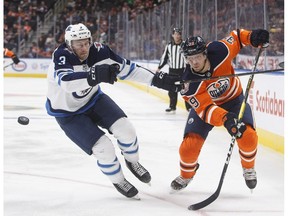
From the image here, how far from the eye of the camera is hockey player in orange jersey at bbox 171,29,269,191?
321 centimetres

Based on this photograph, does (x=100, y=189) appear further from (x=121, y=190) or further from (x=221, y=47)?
(x=221, y=47)

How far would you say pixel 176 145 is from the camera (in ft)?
18.1

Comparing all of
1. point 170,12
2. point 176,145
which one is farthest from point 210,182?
point 170,12

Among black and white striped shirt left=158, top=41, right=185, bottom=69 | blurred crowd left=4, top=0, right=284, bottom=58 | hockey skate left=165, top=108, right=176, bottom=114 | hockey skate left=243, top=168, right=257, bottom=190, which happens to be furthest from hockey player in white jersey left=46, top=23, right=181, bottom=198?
blurred crowd left=4, top=0, right=284, bottom=58

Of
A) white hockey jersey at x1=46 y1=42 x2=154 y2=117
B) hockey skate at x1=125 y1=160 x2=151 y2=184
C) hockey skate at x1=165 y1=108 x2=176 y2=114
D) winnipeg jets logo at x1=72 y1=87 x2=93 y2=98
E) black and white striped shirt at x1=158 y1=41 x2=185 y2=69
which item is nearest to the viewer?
white hockey jersey at x1=46 y1=42 x2=154 y2=117

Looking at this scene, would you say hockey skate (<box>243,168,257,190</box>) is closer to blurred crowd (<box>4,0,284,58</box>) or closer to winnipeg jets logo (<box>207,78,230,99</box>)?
winnipeg jets logo (<box>207,78,230,99</box>)

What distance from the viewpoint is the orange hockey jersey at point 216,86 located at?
3229 millimetres

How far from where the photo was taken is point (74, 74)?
118 inches

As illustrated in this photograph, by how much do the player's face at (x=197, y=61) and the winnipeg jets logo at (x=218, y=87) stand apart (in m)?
0.18

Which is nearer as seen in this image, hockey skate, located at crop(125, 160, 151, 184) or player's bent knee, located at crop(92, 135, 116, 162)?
player's bent knee, located at crop(92, 135, 116, 162)

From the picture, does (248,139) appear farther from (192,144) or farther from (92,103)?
(92,103)

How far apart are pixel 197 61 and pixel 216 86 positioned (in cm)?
27

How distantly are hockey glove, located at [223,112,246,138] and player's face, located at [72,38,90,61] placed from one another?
783 millimetres

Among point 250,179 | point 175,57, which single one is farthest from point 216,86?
point 175,57
